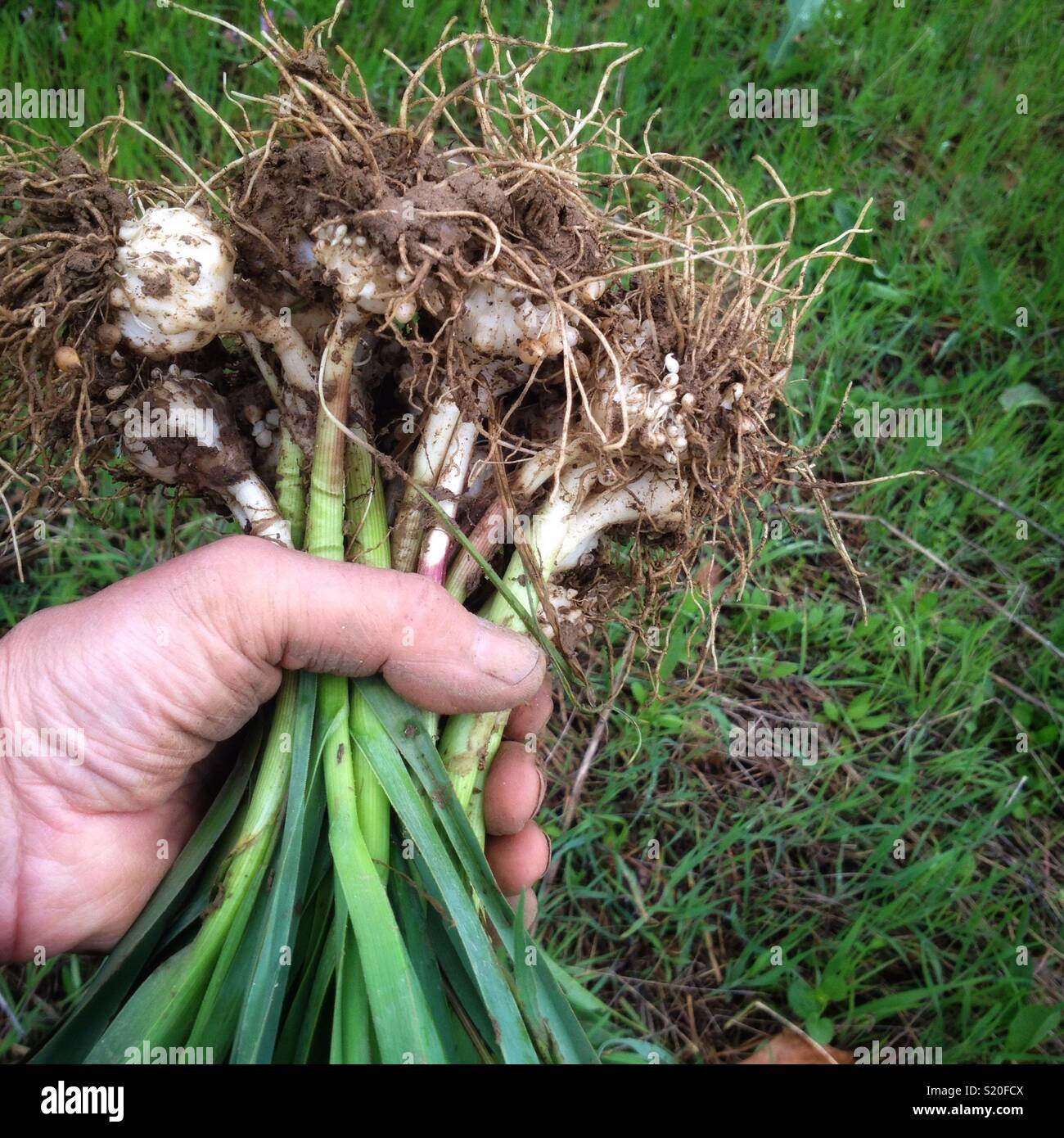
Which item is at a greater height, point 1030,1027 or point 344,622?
point 344,622

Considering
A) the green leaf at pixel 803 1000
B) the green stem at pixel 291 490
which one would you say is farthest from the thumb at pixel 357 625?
the green leaf at pixel 803 1000

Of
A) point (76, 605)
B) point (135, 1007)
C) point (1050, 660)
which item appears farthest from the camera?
point (1050, 660)

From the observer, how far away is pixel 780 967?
175 centimetres

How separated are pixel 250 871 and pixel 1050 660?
1762 millimetres

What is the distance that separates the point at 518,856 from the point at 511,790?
0.17 meters

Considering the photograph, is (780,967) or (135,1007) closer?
(135,1007)

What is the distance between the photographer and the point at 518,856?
1542mm

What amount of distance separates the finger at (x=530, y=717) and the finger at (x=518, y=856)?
16cm

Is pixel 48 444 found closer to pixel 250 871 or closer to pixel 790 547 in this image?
pixel 250 871

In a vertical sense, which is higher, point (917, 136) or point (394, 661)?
point (917, 136)

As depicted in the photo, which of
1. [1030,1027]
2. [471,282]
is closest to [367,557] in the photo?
[471,282]

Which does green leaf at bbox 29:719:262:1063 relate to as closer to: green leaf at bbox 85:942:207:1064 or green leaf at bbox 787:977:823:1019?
green leaf at bbox 85:942:207:1064

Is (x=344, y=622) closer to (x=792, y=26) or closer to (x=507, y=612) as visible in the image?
(x=507, y=612)
